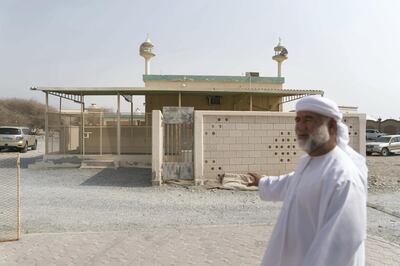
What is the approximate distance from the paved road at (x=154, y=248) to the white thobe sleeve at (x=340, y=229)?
288 cm

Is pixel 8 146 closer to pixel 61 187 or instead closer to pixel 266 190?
pixel 61 187

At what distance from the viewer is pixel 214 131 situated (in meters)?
11.6

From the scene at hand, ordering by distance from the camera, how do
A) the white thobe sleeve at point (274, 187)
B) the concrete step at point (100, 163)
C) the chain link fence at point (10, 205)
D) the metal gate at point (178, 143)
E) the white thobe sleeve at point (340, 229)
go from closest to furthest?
the white thobe sleeve at point (340, 229) → the white thobe sleeve at point (274, 187) → the chain link fence at point (10, 205) → the metal gate at point (178, 143) → the concrete step at point (100, 163)

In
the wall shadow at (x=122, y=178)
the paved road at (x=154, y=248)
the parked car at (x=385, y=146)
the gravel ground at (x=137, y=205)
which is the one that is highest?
the parked car at (x=385, y=146)

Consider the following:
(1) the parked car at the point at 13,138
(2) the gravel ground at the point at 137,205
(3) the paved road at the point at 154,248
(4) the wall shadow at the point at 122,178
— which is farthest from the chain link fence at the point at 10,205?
(1) the parked car at the point at 13,138

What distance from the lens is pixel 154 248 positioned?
5.41 metres

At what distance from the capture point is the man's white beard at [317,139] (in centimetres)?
247

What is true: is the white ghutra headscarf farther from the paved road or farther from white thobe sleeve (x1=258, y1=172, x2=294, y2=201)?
the paved road

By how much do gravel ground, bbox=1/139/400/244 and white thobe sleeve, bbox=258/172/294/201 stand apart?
415cm

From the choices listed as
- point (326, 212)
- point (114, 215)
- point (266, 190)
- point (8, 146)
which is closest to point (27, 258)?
point (114, 215)

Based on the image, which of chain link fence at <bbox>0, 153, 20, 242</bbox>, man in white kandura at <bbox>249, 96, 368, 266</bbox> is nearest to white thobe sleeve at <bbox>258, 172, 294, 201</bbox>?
man in white kandura at <bbox>249, 96, 368, 266</bbox>

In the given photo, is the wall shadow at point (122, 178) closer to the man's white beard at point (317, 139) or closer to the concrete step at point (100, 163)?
the concrete step at point (100, 163)

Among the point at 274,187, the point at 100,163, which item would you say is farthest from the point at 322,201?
the point at 100,163

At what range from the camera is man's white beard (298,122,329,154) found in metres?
2.47
